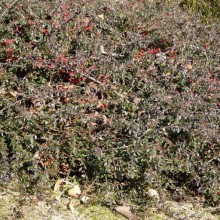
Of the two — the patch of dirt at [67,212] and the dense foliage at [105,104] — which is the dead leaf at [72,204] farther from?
the dense foliage at [105,104]

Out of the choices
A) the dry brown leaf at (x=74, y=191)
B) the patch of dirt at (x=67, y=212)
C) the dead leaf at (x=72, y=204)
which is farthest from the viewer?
the dry brown leaf at (x=74, y=191)

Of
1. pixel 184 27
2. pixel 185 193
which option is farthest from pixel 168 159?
pixel 184 27

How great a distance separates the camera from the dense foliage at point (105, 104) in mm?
3969

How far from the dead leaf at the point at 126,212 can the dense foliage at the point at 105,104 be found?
0.06 m

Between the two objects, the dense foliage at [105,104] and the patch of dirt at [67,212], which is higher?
the dense foliage at [105,104]

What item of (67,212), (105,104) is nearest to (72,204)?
(67,212)

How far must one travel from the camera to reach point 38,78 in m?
4.52

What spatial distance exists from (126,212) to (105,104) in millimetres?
959

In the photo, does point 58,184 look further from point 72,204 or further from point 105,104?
point 105,104

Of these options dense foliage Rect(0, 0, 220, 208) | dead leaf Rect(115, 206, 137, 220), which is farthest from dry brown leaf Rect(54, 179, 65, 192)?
dead leaf Rect(115, 206, 137, 220)

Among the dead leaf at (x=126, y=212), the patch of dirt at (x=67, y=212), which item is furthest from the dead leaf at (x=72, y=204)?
the dead leaf at (x=126, y=212)

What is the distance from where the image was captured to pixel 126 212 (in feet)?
12.8

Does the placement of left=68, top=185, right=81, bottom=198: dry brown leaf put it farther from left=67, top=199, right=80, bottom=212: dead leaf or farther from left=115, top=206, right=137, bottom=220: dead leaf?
left=115, top=206, right=137, bottom=220: dead leaf

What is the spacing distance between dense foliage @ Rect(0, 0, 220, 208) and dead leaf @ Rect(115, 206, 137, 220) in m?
0.06
